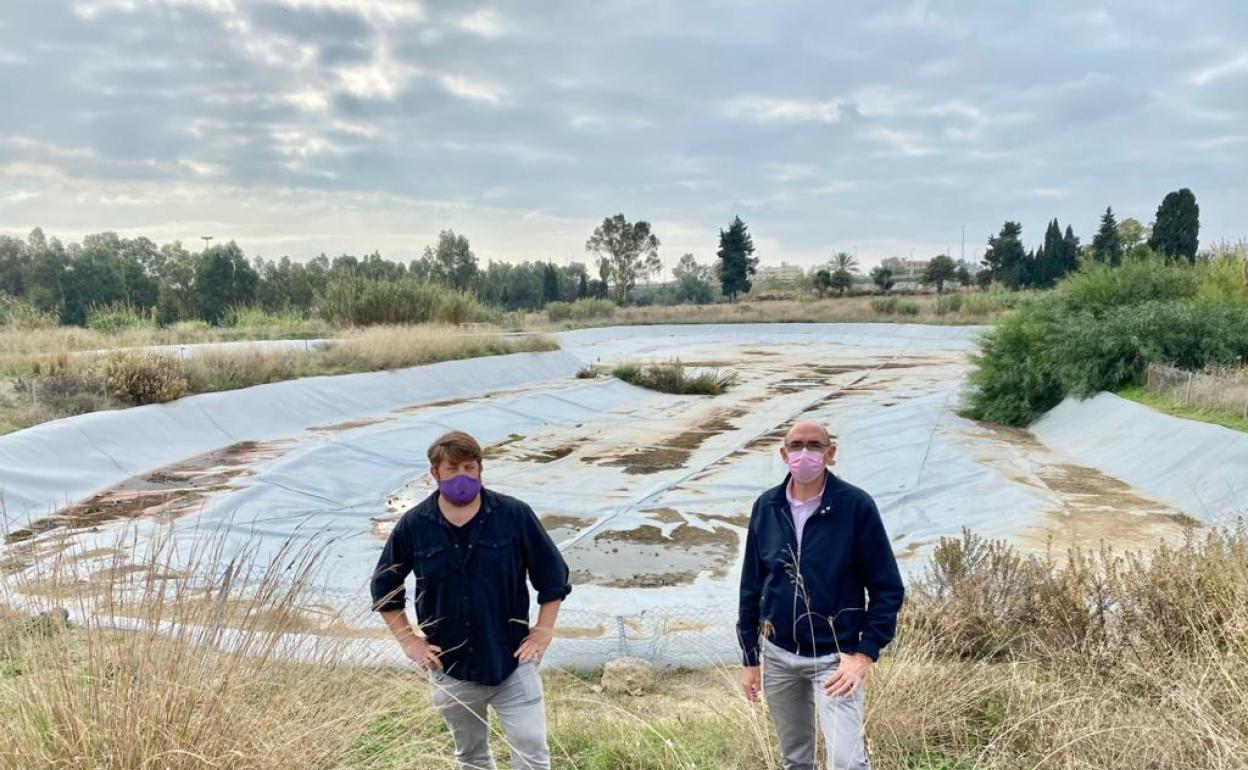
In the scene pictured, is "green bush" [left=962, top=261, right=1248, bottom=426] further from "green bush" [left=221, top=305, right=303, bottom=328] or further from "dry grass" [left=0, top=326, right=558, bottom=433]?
"green bush" [left=221, top=305, right=303, bottom=328]

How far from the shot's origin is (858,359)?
23.3 meters

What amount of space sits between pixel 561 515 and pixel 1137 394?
7.68 m

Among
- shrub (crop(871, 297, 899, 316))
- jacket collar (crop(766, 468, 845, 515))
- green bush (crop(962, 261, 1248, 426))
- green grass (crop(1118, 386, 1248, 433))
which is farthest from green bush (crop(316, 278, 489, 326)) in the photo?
shrub (crop(871, 297, 899, 316))

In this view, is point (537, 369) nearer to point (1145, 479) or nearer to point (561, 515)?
point (561, 515)

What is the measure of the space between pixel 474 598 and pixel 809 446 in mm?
1147

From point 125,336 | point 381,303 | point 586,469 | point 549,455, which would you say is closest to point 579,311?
point 381,303

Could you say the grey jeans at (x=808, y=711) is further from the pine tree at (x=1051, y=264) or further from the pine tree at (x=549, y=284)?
the pine tree at (x=549, y=284)

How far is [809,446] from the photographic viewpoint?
2377 mm

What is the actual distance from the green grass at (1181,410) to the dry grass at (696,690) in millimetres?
4712

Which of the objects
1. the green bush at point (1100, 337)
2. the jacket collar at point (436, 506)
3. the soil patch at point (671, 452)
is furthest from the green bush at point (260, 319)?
the jacket collar at point (436, 506)

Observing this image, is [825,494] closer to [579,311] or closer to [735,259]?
[579,311]

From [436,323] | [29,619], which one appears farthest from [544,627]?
[436,323]

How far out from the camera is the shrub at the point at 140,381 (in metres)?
10.2

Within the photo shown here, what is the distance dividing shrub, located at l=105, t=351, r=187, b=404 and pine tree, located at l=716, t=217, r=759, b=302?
48.0 metres
